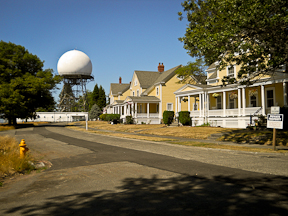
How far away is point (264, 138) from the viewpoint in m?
15.5

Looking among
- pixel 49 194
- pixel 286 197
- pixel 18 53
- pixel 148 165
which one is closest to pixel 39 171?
pixel 49 194

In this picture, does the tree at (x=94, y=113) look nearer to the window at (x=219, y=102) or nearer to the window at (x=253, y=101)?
the window at (x=219, y=102)

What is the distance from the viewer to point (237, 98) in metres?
27.1

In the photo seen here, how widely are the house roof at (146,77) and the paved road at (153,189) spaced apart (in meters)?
39.0

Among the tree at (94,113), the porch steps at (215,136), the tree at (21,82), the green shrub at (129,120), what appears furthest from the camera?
the tree at (94,113)

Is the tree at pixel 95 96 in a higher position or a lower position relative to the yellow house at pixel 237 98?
higher

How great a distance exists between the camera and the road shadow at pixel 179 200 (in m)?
4.50

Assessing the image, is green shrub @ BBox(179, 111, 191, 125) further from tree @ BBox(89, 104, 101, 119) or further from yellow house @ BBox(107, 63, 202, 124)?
tree @ BBox(89, 104, 101, 119)

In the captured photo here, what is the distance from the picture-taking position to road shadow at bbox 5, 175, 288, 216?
14.8ft

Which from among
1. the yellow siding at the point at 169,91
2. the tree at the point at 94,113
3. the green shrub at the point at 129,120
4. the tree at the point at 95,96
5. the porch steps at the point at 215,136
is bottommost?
the porch steps at the point at 215,136

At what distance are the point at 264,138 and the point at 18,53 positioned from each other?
3915cm

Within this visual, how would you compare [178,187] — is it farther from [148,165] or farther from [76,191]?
[148,165]

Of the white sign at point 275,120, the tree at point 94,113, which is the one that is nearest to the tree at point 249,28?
the white sign at point 275,120

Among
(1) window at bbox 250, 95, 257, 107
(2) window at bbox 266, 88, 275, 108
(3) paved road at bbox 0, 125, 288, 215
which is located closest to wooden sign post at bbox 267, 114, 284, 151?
(3) paved road at bbox 0, 125, 288, 215
